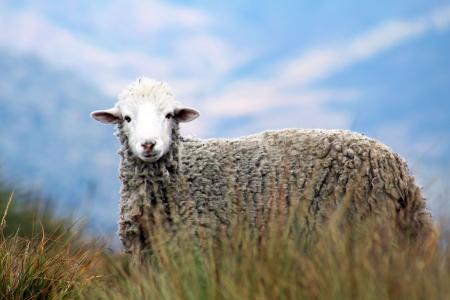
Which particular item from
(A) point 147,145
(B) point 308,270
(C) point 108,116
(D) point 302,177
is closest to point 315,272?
(B) point 308,270

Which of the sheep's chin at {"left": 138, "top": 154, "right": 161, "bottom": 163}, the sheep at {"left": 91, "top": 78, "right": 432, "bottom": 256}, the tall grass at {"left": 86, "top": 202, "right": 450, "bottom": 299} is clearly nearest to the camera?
the tall grass at {"left": 86, "top": 202, "right": 450, "bottom": 299}

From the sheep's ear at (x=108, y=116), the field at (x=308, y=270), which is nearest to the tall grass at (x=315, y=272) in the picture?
the field at (x=308, y=270)

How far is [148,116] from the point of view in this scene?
614cm

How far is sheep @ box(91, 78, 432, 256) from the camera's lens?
630cm

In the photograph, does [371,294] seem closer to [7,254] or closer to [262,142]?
[7,254]

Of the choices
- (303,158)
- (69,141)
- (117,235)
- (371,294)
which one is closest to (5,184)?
(117,235)

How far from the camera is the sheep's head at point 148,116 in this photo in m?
5.96

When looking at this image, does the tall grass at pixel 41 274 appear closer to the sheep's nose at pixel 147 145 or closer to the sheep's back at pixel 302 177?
the sheep's nose at pixel 147 145

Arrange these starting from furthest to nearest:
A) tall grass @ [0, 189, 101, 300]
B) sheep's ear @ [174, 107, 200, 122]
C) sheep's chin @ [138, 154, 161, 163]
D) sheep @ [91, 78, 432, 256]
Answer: sheep's ear @ [174, 107, 200, 122] → sheep @ [91, 78, 432, 256] → sheep's chin @ [138, 154, 161, 163] → tall grass @ [0, 189, 101, 300]

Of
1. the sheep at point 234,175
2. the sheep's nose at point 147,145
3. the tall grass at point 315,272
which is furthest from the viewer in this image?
the sheep at point 234,175

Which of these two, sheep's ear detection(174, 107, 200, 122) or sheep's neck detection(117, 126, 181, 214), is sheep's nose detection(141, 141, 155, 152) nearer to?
sheep's neck detection(117, 126, 181, 214)

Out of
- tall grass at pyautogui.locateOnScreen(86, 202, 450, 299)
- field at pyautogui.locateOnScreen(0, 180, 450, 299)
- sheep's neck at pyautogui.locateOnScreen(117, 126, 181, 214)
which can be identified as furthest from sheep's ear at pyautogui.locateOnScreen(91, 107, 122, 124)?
tall grass at pyautogui.locateOnScreen(86, 202, 450, 299)

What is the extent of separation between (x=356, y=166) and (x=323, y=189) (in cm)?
35

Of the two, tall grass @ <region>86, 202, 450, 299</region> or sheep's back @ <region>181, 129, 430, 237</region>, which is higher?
sheep's back @ <region>181, 129, 430, 237</region>
